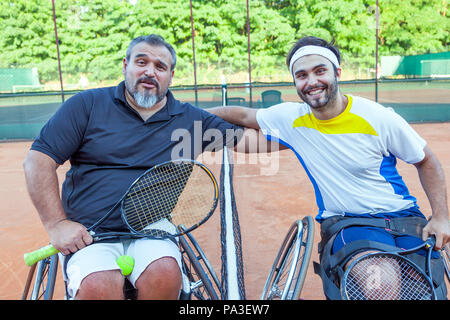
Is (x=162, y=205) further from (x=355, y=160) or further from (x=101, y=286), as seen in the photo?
(x=355, y=160)

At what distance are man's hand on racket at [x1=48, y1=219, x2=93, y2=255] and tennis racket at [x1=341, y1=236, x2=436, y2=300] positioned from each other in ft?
3.46

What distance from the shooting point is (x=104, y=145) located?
1.97 metres

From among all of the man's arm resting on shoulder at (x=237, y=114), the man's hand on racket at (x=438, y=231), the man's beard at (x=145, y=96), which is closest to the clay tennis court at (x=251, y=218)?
the man's hand on racket at (x=438, y=231)

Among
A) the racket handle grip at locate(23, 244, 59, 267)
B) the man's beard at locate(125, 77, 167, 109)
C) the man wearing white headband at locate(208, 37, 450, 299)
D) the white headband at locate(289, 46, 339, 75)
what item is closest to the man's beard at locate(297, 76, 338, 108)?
the man wearing white headband at locate(208, 37, 450, 299)

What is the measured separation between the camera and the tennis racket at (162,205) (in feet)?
5.98

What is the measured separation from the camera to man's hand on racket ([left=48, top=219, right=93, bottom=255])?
1.71 meters

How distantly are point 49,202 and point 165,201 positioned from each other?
0.51 meters

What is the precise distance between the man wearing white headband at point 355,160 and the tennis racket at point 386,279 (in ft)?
0.78

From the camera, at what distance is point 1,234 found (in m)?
3.74

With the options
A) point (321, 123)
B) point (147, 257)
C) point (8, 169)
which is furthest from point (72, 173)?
point (8, 169)

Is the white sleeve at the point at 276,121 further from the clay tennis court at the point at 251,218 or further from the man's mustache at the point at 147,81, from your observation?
the clay tennis court at the point at 251,218

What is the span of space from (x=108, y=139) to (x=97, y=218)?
0.37 meters

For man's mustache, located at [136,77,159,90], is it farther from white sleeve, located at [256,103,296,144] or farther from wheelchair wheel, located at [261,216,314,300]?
wheelchair wheel, located at [261,216,314,300]

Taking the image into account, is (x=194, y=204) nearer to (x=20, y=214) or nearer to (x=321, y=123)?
(x=321, y=123)
